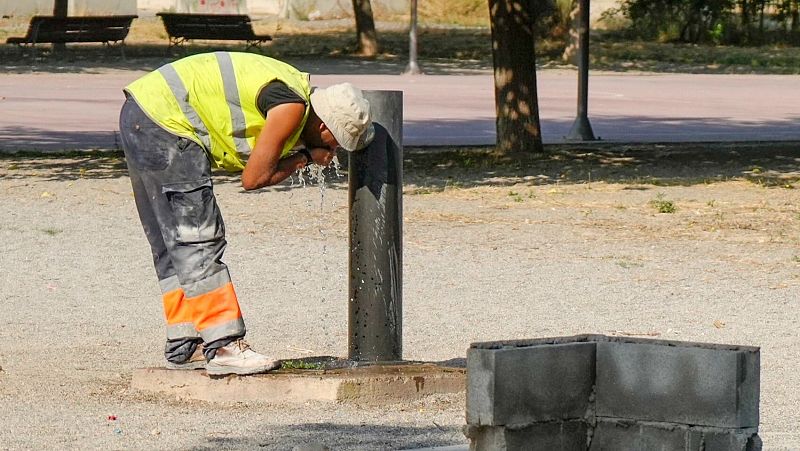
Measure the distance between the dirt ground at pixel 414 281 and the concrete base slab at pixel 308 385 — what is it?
0.06 m

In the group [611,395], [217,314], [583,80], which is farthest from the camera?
[583,80]

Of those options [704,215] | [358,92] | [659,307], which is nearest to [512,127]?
[704,215]

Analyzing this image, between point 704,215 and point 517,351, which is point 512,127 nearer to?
point 704,215

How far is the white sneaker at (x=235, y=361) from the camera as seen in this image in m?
5.96

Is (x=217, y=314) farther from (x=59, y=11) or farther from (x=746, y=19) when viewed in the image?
(x=746, y=19)

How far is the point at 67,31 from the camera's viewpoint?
106 ft

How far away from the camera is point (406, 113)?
21031 mm

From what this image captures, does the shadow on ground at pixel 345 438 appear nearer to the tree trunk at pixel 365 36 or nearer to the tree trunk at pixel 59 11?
the tree trunk at pixel 365 36

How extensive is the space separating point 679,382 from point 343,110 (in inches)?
75.9

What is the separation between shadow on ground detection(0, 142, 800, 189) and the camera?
14.0 m

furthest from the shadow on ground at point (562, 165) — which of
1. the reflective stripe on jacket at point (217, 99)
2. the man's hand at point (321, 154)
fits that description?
the reflective stripe on jacket at point (217, 99)

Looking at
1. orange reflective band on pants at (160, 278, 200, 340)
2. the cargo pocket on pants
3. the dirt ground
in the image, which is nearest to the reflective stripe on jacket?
the cargo pocket on pants

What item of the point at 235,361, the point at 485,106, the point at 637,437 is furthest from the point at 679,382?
the point at 485,106

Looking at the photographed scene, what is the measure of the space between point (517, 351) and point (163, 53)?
3034 centimetres
